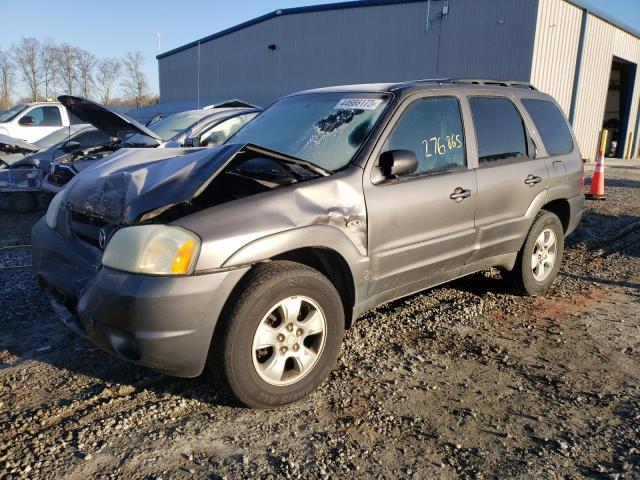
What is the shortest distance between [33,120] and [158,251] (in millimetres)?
13015

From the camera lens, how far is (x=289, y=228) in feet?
9.29

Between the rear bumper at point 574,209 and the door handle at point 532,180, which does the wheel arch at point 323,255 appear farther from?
the rear bumper at point 574,209

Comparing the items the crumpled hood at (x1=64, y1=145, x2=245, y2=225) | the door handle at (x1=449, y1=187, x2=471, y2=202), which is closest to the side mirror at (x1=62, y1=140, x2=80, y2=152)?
the crumpled hood at (x1=64, y1=145, x2=245, y2=225)

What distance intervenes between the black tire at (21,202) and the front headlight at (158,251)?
7.21 metres

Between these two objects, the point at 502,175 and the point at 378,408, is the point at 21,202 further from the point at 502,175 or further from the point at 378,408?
the point at 378,408

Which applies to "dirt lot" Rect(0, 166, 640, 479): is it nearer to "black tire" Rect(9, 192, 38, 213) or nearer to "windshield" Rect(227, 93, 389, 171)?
"windshield" Rect(227, 93, 389, 171)

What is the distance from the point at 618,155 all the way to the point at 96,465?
26.8 meters

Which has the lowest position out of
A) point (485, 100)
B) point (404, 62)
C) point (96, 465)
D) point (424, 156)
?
point (96, 465)

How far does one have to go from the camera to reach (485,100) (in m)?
4.26

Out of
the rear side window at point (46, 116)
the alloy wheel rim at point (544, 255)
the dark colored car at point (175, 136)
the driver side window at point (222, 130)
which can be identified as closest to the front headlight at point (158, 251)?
the alloy wheel rim at point (544, 255)

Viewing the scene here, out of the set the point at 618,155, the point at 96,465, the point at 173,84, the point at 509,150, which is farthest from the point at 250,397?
the point at 173,84

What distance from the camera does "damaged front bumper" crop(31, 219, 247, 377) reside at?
2.46 metres

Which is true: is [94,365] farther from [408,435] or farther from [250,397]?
[408,435]

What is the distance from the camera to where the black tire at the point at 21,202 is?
8609 mm
